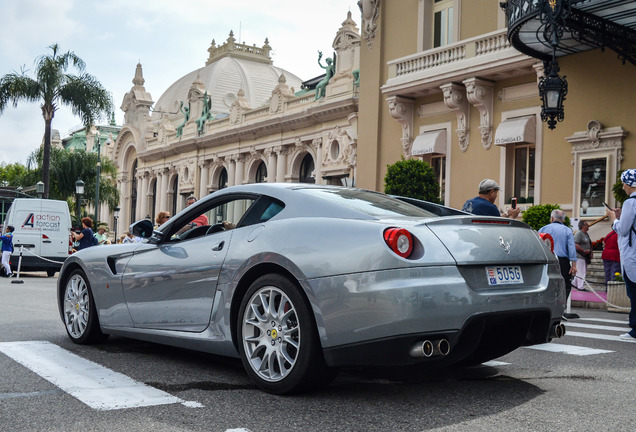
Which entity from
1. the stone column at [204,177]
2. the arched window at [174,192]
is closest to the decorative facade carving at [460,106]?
the stone column at [204,177]

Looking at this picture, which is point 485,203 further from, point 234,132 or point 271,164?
point 234,132

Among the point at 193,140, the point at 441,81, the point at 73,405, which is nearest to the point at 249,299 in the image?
the point at 73,405

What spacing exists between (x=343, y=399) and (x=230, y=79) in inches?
2415

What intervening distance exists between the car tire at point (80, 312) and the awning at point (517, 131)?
15.1 metres

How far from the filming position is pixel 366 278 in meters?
4.14

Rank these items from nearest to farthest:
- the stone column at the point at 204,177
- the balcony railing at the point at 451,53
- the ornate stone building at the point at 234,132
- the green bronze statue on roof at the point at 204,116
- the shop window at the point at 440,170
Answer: the balcony railing at the point at 451,53, the shop window at the point at 440,170, the ornate stone building at the point at 234,132, the stone column at the point at 204,177, the green bronze statue on roof at the point at 204,116

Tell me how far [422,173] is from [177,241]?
613 inches

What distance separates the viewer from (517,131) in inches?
773

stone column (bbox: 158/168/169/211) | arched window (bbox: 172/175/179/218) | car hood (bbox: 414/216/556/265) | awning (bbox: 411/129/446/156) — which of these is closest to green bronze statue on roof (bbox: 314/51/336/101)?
awning (bbox: 411/129/446/156)

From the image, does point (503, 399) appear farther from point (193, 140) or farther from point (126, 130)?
point (126, 130)

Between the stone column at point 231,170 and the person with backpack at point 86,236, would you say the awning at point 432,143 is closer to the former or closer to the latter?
the person with backpack at point 86,236

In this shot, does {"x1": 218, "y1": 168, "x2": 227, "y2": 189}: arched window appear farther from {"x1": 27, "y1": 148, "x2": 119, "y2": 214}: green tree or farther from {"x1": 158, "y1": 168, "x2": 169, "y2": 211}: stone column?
{"x1": 27, "y1": 148, "x2": 119, "y2": 214}: green tree

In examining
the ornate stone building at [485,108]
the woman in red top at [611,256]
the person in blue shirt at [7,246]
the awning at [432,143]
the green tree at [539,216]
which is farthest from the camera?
the awning at [432,143]

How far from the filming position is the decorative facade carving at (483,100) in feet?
67.2
